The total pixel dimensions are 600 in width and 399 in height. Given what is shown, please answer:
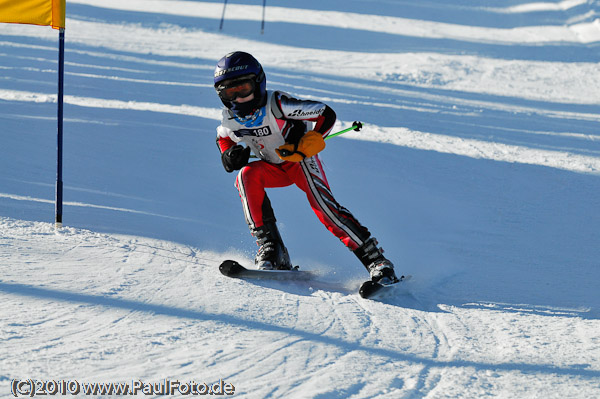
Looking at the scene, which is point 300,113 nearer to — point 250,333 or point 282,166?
point 282,166

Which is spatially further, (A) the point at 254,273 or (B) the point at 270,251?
(B) the point at 270,251

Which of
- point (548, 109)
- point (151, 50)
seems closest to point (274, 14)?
point (151, 50)

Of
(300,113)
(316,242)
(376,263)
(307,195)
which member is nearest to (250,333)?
(376,263)

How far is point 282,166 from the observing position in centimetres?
454

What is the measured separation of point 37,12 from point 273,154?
1978 mm

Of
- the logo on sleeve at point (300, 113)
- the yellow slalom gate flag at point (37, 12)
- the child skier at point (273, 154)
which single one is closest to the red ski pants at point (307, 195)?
the child skier at point (273, 154)

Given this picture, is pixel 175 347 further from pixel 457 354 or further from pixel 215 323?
pixel 457 354

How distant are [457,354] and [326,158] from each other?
4.86 metres

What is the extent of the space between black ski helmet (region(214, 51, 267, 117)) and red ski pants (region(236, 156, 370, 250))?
1.30ft

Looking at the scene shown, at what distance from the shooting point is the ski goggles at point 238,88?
166 inches

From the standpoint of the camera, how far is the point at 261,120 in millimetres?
4371

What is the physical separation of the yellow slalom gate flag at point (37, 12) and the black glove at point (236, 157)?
5.17 ft

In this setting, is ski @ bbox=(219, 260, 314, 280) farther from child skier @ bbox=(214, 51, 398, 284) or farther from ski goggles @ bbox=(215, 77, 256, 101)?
ski goggles @ bbox=(215, 77, 256, 101)

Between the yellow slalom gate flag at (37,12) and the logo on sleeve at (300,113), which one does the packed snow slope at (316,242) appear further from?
the yellow slalom gate flag at (37,12)
